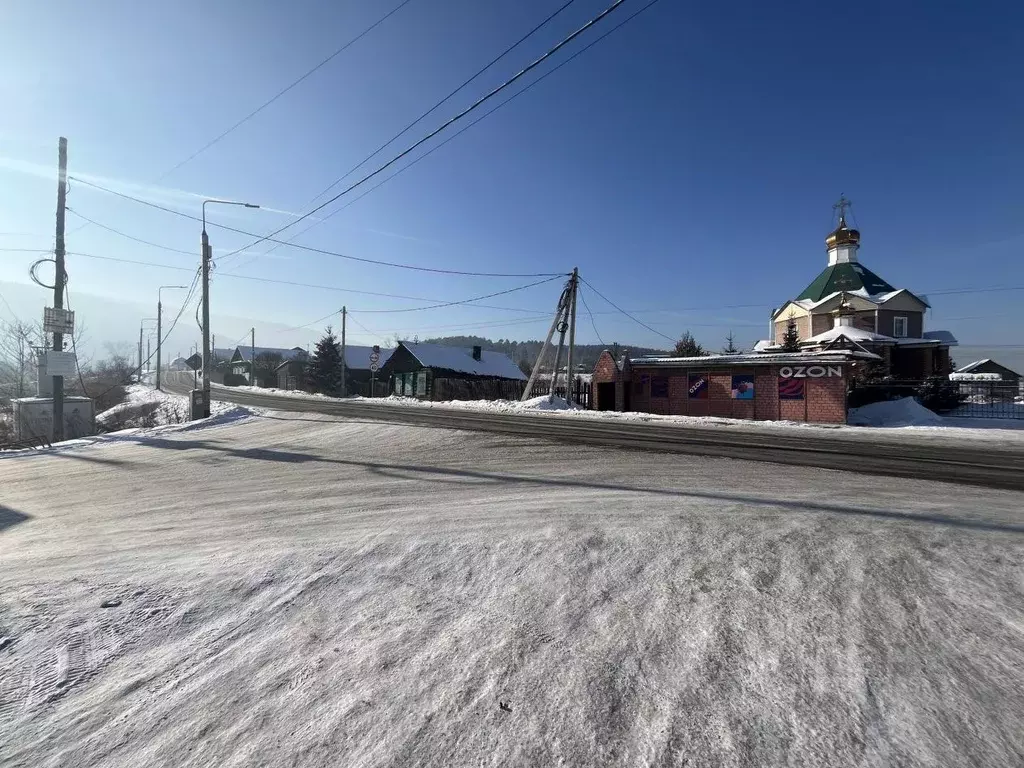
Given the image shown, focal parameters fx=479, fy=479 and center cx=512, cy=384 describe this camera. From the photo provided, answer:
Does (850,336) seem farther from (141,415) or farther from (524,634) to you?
(141,415)

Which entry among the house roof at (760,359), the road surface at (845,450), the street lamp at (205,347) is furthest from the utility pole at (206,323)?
the house roof at (760,359)

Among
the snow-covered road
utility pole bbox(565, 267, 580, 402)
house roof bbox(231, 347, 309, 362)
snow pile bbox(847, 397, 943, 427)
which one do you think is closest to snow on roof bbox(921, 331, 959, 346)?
snow pile bbox(847, 397, 943, 427)

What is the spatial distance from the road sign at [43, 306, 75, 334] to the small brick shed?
23.1 m

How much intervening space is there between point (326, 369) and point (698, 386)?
123 feet

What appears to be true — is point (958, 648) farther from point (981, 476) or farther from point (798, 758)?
point (981, 476)

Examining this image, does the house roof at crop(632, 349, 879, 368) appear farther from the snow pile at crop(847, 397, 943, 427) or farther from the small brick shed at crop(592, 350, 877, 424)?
the snow pile at crop(847, 397, 943, 427)

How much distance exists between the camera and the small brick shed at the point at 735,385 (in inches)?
794

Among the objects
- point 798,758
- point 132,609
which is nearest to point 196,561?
point 132,609

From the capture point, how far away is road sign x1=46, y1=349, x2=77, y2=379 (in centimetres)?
1623

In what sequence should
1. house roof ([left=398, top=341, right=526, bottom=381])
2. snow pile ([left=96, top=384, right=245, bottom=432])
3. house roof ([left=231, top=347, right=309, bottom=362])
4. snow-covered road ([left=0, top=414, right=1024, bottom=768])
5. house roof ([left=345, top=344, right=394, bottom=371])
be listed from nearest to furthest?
1. snow-covered road ([left=0, top=414, right=1024, bottom=768])
2. snow pile ([left=96, top=384, right=245, bottom=432])
3. house roof ([left=398, top=341, right=526, bottom=381])
4. house roof ([left=345, top=344, right=394, bottom=371])
5. house roof ([left=231, top=347, right=309, bottom=362])

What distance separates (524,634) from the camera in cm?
309

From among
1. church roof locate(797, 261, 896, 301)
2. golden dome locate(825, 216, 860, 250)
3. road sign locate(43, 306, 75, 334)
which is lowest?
road sign locate(43, 306, 75, 334)

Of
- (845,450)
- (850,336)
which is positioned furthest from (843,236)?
(845,450)

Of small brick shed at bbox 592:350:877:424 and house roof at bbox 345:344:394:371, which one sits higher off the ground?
house roof at bbox 345:344:394:371
